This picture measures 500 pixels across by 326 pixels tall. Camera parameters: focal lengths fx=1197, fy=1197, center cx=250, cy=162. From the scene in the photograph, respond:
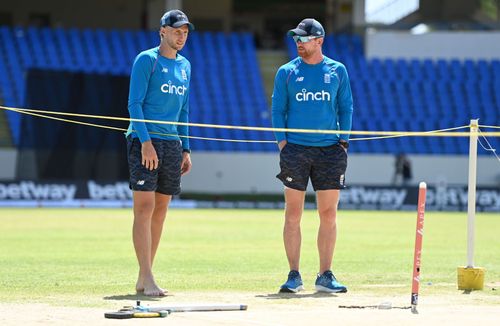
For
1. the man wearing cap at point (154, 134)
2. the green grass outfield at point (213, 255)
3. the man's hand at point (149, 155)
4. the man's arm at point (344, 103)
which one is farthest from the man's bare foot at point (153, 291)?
the man's arm at point (344, 103)

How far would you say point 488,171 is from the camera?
4006 cm

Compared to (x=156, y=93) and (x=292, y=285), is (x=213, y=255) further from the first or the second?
(x=156, y=93)

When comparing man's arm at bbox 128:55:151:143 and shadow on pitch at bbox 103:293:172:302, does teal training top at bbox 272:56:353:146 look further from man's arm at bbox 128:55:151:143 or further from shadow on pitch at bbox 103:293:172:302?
shadow on pitch at bbox 103:293:172:302

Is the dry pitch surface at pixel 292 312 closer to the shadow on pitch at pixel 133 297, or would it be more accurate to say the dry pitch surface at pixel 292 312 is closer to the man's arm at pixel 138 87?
the shadow on pitch at pixel 133 297

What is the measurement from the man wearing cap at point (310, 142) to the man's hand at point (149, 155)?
126cm

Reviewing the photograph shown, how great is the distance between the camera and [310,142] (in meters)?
11.1

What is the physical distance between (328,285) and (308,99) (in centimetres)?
173

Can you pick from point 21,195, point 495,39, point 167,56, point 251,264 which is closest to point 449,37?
point 495,39

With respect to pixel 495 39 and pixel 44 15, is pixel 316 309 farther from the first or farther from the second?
pixel 44 15

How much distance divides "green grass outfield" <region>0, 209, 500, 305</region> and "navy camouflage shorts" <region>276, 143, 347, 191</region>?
1017 millimetres

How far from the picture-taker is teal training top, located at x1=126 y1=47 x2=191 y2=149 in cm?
1054

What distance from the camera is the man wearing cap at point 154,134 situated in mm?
10484

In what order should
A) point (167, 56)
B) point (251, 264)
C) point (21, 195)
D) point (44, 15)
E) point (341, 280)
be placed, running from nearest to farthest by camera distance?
point (167, 56)
point (341, 280)
point (251, 264)
point (21, 195)
point (44, 15)

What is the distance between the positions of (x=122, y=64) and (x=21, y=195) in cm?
924
